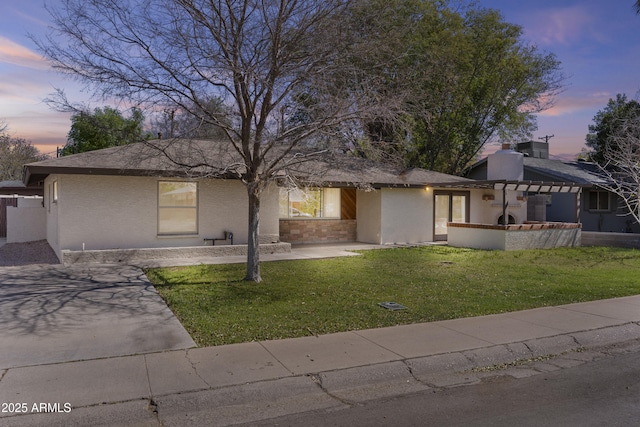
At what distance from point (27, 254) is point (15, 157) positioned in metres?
34.4

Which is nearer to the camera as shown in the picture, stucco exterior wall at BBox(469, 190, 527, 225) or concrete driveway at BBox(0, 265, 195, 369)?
concrete driveway at BBox(0, 265, 195, 369)

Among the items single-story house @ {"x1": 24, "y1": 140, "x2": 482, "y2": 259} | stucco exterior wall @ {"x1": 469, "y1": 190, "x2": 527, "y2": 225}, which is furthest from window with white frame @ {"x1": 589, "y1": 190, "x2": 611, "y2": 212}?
single-story house @ {"x1": 24, "y1": 140, "x2": 482, "y2": 259}

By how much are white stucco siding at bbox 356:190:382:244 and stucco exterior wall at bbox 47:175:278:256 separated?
→ 5.68 metres

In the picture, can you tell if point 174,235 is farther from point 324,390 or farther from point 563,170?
point 563,170

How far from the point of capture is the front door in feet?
69.4

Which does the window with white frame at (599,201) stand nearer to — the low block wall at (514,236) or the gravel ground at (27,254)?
the low block wall at (514,236)

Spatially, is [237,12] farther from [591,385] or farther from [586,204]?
[586,204]

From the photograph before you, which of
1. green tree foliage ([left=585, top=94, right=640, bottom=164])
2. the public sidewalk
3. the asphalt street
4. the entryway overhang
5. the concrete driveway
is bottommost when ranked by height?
the asphalt street

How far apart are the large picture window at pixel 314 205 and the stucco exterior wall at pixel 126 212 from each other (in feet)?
10.1

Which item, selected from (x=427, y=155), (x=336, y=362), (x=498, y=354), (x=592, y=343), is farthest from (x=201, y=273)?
(x=427, y=155)

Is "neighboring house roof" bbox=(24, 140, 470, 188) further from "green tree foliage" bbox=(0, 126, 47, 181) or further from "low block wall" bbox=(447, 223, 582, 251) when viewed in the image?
"green tree foliage" bbox=(0, 126, 47, 181)

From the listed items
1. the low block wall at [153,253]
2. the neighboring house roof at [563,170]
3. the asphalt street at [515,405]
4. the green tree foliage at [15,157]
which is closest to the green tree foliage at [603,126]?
the neighboring house roof at [563,170]

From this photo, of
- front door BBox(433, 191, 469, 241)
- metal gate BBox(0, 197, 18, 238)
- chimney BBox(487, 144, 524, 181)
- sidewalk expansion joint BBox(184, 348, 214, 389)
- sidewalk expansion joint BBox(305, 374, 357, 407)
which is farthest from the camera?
metal gate BBox(0, 197, 18, 238)

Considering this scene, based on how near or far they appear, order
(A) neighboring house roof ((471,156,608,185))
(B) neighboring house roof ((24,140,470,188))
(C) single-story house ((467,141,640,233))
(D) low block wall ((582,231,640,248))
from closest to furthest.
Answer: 1. (B) neighboring house roof ((24,140,470,188))
2. (D) low block wall ((582,231,640,248))
3. (A) neighboring house roof ((471,156,608,185))
4. (C) single-story house ((467,141,640,233))
